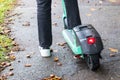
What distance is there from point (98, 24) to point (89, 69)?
84.4 inches

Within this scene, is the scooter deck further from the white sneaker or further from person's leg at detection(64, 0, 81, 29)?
the white sneaker

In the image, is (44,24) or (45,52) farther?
(45,52)

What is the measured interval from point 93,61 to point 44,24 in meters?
0.89

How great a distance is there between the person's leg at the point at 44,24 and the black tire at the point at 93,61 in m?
0.69

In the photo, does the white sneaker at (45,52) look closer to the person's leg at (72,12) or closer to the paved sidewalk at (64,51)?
the paved sidewalk at (64,51)

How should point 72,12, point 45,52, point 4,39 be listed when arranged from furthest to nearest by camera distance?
1. point 4,39
2. point 45,52
3. point 72,12

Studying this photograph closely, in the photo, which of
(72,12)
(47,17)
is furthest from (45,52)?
(72,12)

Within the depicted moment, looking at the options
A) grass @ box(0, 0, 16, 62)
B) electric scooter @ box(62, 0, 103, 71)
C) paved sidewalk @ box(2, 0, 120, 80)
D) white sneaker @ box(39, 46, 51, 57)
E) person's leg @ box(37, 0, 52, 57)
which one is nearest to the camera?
electric scooter @ box(62, 0, 103, 71)

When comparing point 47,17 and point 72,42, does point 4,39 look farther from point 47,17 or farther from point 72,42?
point 72,42

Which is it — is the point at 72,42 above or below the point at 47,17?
below

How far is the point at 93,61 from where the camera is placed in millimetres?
4020

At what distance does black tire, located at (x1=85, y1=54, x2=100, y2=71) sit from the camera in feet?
13.2

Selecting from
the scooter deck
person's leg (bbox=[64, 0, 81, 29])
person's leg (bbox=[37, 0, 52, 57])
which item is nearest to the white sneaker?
person's leg (bbox=[37, 0, 52, 57])

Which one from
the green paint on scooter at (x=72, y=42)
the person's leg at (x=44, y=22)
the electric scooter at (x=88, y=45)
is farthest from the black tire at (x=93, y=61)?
the person's leg at (x=44, y=22)
